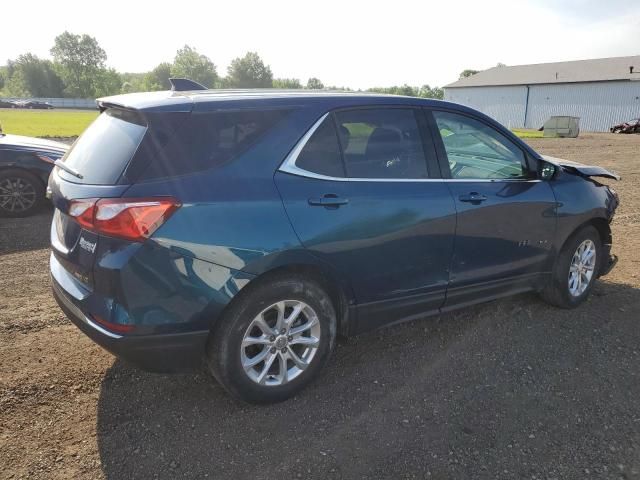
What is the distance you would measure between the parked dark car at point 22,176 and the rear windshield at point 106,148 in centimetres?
468

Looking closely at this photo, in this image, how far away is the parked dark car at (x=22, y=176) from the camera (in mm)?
6961

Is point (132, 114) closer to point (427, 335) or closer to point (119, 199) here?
point (119, 199)

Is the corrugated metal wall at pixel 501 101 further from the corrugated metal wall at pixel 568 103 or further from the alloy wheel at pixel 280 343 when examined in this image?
the alloy wheel at pixel 280 343

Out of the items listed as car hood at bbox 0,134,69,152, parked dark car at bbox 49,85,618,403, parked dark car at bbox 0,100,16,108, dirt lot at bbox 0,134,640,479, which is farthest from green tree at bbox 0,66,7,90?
parked dark car at bbox 49,85,618,403

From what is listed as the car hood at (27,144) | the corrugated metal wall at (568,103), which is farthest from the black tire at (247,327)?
the corrugated metal wall at (568,103)

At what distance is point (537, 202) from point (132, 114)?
9.94 ft

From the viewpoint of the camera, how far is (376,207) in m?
3.04

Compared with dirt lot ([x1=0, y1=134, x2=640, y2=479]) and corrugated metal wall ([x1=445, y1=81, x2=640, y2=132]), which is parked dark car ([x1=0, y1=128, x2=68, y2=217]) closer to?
dirt lot ([x1=0, y1=134, x2=640, y2=479])

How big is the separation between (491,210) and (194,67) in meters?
118

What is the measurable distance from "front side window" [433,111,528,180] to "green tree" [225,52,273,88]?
346 ft

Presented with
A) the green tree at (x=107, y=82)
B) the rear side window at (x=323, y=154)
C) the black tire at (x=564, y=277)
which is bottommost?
the black tire at (x=564, y=277)

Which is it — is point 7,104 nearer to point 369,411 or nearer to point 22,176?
point 22,176

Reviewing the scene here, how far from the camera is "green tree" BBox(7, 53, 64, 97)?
3866 inches

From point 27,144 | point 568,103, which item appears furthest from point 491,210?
point 568,103
